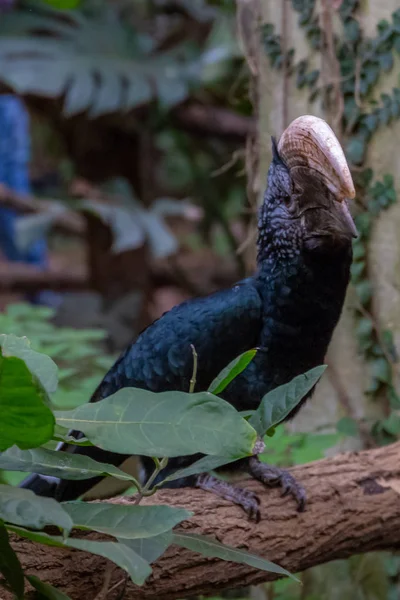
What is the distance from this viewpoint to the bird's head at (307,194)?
4.60 feet

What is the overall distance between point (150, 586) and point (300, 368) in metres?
0.56

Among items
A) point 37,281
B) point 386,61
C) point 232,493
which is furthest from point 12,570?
point 37,281

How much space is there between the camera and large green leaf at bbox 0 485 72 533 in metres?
0.91

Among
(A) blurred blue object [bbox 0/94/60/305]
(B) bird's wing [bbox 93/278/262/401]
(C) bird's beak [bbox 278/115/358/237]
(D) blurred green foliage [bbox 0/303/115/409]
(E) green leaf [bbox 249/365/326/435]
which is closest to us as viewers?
(E) green leaf [bbox 249/365/326/435]

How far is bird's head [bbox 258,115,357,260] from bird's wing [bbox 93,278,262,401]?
143mm

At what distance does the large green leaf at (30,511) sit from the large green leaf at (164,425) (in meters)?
0.10

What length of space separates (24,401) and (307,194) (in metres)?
0.82

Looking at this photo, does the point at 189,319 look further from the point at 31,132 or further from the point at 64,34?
the point at 31,132

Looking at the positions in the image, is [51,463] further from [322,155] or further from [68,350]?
[68,350]

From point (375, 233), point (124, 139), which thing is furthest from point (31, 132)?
point (375, 233)

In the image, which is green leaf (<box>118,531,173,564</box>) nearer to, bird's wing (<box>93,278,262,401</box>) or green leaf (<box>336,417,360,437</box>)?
bird's wing (<box>93,278,262,401</box>)

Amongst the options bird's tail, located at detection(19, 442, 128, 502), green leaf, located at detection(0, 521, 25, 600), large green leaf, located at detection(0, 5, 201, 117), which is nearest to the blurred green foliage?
bird's tail, located at detection(19, 442, 128, 502)

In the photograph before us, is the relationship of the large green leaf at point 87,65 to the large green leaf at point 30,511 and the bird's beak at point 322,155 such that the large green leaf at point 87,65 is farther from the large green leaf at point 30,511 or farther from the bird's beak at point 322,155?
the large green leaf at point 30,511

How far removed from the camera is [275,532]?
5.02ft
